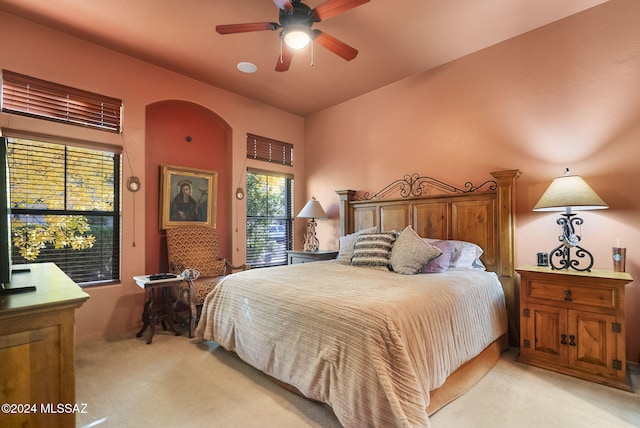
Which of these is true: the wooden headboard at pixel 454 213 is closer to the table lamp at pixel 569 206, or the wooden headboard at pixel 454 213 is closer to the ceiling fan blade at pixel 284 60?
the table lamp at pixel 569 206

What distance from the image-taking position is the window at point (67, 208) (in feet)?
9.53

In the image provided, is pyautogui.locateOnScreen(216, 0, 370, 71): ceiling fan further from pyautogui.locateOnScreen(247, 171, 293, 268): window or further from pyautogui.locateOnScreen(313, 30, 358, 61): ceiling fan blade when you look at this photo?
pyautogui.locateOnScreen(247, 171, 293, 268): window

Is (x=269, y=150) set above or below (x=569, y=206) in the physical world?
above

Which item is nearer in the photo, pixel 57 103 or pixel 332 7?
pixel 332 7

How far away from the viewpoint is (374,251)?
3213 millimetres

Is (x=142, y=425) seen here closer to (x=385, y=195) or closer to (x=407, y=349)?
(x=407, y=349)

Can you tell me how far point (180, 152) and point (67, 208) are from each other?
144cm

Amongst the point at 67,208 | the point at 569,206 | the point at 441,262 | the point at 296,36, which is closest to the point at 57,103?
the point at 67,208

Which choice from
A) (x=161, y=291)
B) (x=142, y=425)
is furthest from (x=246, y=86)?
(x=142, y=425)

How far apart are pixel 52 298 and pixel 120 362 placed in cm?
188

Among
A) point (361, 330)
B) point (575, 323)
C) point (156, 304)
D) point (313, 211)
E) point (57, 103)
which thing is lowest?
point (156, 304)

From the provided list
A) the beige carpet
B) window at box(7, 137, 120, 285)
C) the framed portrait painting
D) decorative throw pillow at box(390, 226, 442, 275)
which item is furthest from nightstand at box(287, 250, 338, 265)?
window at box(7, 137, 120, 285)

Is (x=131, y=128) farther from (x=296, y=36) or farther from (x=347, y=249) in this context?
(x=347, y=249)

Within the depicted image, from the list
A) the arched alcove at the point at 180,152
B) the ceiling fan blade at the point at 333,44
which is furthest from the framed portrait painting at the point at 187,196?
the ceiling fan blade at the point at 333,44
